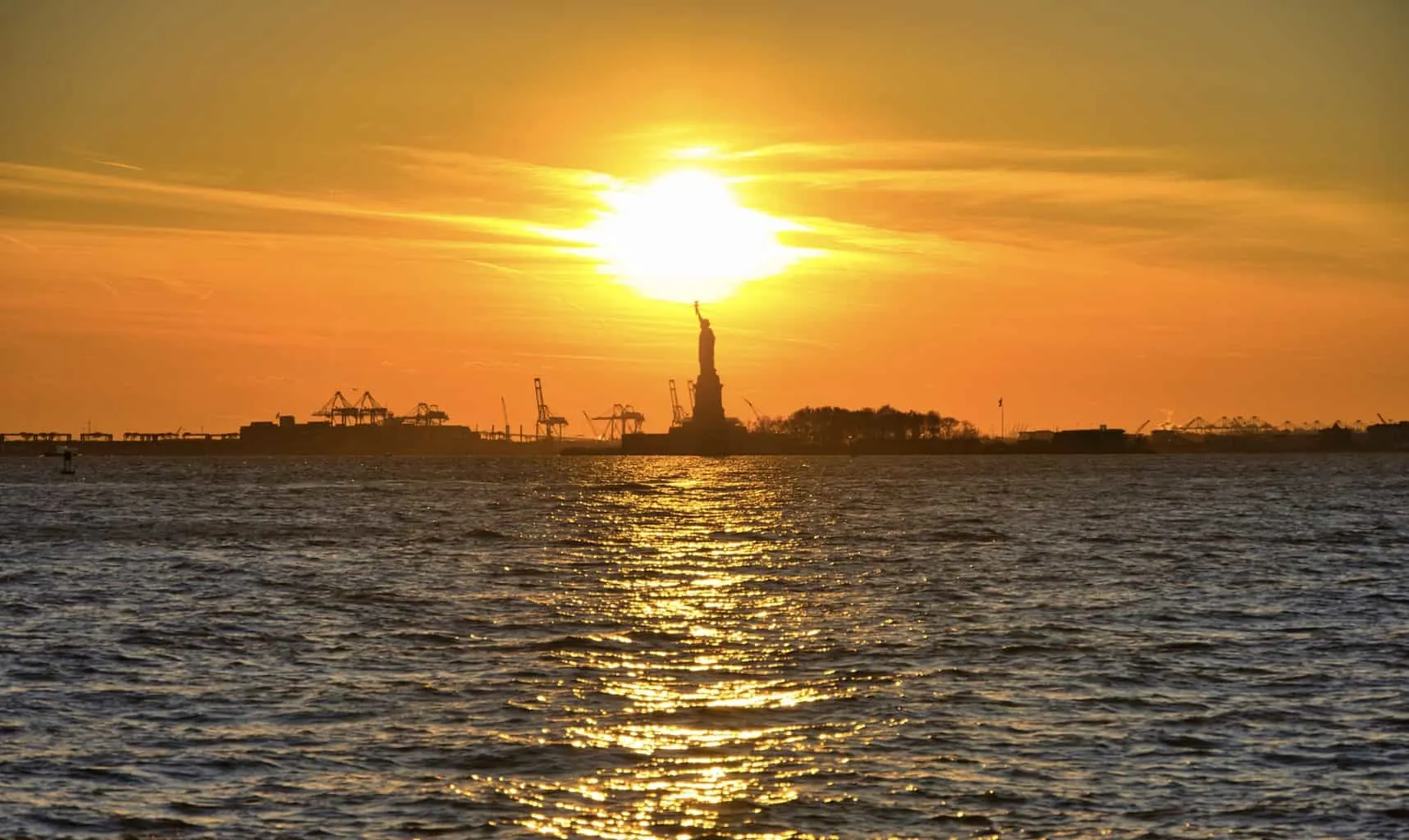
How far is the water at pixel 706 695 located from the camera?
2503 cm

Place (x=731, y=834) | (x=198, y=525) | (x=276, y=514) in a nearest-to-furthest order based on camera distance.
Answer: (x=731, y=834), (x=198, y=525), (x=276, y=514)

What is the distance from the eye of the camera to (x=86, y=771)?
2745 cm

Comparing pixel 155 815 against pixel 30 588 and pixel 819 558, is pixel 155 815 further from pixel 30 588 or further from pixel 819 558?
pixel 819 558

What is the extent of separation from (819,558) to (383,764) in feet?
163

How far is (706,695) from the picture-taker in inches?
1393

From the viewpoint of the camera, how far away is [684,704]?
3425 cm

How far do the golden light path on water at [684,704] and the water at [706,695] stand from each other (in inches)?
4.6

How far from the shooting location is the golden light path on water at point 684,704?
25.0 metres

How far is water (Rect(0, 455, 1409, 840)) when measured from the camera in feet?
82.1

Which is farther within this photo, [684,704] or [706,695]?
[706,695]

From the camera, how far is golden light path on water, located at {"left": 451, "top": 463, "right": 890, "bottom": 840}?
982 inches

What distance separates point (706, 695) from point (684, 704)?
122cm

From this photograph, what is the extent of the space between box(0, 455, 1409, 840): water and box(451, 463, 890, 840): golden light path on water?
0.12 meters

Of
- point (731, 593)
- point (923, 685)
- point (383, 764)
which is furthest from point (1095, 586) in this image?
point (383, 764)
